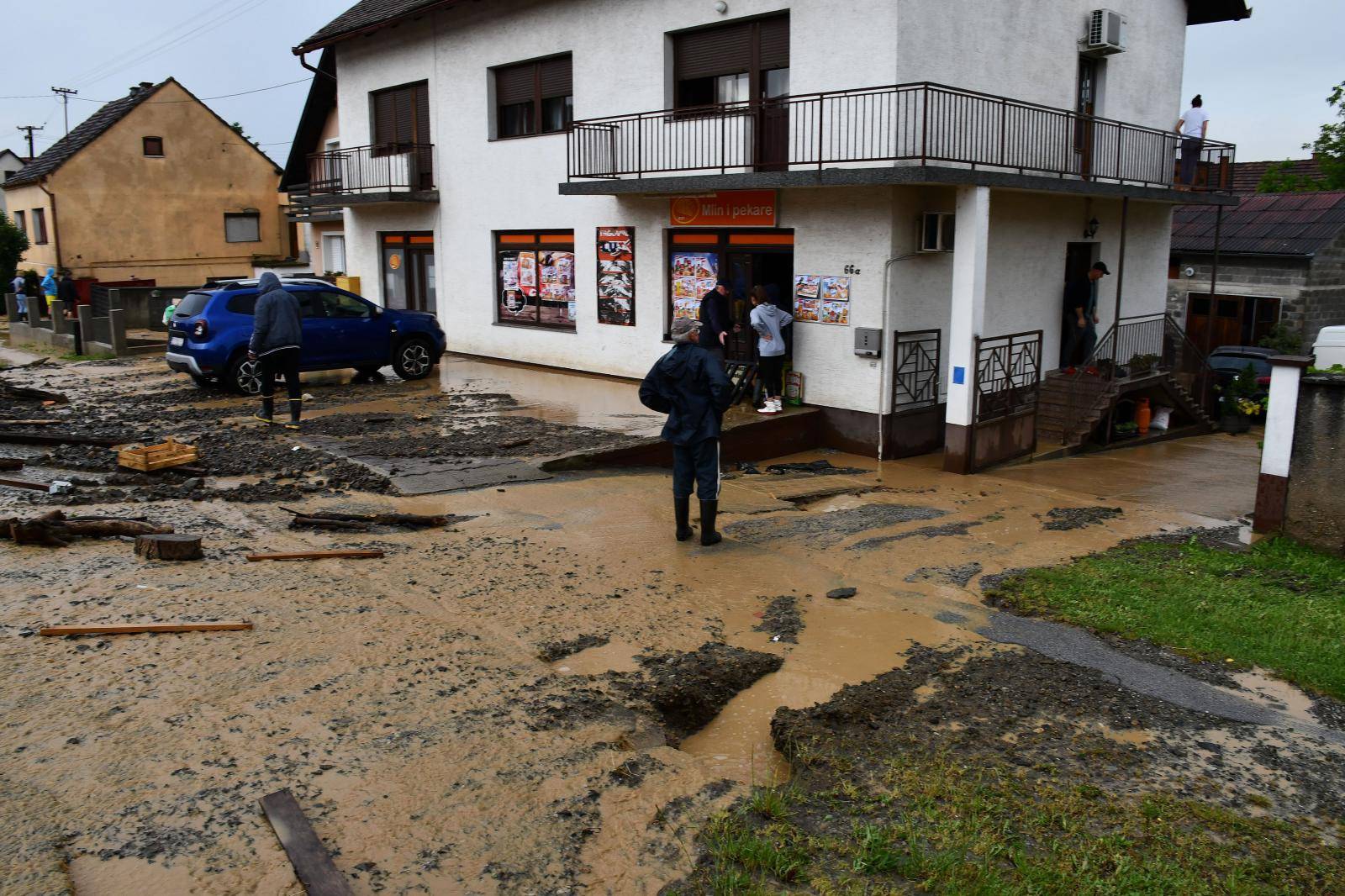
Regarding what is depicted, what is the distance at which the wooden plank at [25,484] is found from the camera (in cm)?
927

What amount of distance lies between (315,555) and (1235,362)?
18.6m

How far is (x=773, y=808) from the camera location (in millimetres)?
4293

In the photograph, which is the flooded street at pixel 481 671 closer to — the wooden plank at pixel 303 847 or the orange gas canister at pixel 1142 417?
the wooden plank at pixel 303 847

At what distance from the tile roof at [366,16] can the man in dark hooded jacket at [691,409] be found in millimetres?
13115

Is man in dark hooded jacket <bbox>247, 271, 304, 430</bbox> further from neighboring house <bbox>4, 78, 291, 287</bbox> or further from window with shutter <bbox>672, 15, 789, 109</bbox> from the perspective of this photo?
neighboring house <bbox>4, 78, 291, 287</bbox>

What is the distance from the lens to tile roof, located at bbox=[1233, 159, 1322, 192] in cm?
3341

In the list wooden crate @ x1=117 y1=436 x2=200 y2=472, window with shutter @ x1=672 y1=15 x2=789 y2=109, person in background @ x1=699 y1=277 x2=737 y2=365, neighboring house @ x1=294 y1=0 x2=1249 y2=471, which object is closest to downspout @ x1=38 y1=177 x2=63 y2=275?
neighboring house @ x1=294 y1=0 x2=1249 y2=471

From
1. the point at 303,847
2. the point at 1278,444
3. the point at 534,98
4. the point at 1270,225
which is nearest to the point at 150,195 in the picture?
the point at 534,98

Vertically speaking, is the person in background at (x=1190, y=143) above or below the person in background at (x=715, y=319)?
above

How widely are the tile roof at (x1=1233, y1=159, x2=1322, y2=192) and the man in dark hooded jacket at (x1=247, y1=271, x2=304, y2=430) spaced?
99.6 ft

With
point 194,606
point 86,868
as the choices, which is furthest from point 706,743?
point 194,606

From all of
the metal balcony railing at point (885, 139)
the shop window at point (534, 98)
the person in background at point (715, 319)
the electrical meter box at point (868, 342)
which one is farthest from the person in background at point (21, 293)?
the electrical meter box at point (868, 342)

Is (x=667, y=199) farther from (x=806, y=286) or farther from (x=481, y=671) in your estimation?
(x=481, y=671)

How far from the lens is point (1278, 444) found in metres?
9.10
